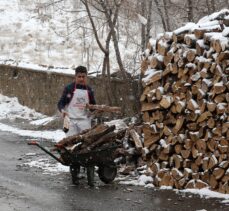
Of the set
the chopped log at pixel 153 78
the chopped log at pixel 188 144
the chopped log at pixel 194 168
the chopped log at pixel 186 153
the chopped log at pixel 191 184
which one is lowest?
the chopped log at pixel 191 184

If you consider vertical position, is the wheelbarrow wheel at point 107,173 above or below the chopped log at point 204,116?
below

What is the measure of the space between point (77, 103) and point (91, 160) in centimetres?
126

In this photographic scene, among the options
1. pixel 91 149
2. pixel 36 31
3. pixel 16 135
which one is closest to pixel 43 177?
pixel 91 149

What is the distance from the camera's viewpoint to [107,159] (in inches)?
370

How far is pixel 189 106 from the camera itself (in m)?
8.84

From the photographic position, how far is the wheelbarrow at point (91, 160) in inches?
355

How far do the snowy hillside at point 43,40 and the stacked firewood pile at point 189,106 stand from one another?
1834cm

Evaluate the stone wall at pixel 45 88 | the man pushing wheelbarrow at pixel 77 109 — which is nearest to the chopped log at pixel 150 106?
the man pushing wheelbarrow at pixel 77 109

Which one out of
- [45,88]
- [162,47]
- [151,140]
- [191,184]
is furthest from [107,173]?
[45,88]

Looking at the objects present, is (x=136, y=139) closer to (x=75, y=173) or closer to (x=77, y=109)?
(x=77, y=109)

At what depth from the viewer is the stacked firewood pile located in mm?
8414

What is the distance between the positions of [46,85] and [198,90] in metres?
10.7

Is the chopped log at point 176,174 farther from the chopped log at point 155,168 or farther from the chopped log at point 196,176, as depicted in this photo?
the chopped log at point 155,168

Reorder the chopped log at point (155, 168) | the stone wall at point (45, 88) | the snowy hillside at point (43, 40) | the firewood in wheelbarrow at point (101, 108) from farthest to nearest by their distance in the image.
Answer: the snowy hillside at point (43, 40)
the stone wall at point (45, 88)
the firewood in wheelbarrow at point (101, 108)
the chopped log at point (155, 168)
